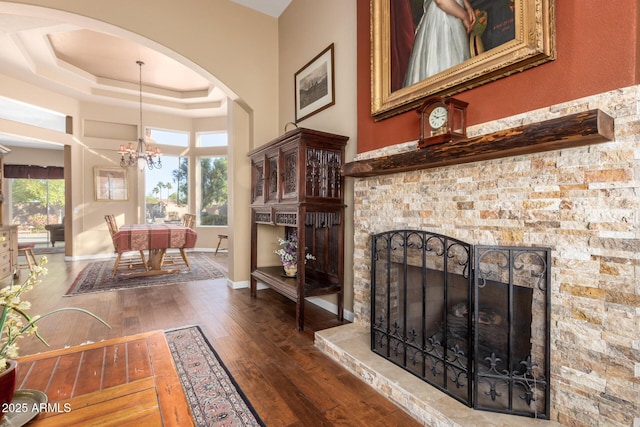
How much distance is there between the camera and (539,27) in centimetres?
151

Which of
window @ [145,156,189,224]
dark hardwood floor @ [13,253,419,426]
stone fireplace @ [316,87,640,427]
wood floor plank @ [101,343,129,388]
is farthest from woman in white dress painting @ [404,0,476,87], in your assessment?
window @ [145,156,189,224]

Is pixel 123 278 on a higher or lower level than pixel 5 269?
lower

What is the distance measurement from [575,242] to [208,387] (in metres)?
2.18

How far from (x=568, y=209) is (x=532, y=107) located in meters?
0.56

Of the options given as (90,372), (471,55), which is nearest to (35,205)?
(90,372)

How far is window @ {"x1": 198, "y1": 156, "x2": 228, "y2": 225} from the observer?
8570 millimetres

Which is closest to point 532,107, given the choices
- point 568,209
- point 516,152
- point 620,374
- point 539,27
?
point 516,152

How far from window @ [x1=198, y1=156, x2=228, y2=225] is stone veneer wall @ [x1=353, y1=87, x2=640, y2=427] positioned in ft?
25.3

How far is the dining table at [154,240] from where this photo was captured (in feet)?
16.4

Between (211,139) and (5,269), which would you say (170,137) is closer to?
(211,139)

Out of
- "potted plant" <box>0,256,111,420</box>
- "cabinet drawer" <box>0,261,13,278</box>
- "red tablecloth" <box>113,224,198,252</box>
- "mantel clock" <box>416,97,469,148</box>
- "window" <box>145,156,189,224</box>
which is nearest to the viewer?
"potted plant" <box>0,256,111,420</box>

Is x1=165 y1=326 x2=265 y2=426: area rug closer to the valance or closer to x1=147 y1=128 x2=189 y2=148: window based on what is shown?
x1=147 y1=128 x2=189 y2=148: window

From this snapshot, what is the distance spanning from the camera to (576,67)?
144 centimetres

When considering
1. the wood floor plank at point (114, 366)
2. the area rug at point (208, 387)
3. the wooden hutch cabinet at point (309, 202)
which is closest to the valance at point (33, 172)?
the wooden hutch cabinet at point (309, 202)
